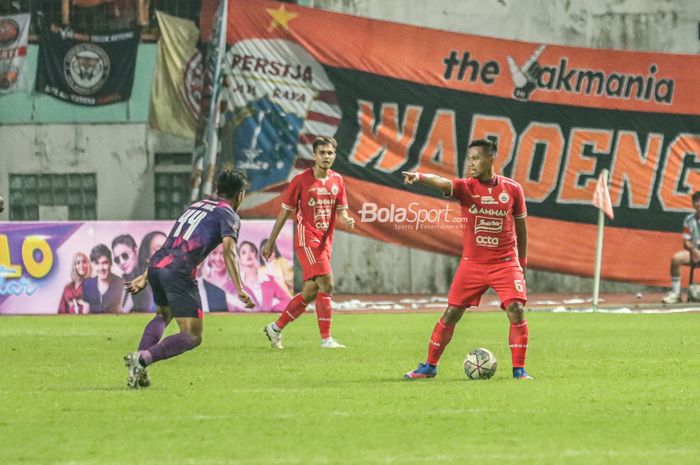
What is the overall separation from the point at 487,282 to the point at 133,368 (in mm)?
2889

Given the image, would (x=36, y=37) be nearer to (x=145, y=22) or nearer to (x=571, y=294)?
(x=145, y=22)

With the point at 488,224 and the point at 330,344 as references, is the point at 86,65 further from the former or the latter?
the point at 488,224

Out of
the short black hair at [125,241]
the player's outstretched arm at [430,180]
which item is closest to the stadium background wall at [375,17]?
the short black hair at [125,241]

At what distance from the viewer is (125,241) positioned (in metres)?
22.9

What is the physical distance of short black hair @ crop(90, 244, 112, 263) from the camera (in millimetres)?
22828

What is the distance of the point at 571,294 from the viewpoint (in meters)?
28.9

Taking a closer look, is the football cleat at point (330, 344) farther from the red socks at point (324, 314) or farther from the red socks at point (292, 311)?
the red socks at point (292, 311)

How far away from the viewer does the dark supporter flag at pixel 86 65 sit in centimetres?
2891

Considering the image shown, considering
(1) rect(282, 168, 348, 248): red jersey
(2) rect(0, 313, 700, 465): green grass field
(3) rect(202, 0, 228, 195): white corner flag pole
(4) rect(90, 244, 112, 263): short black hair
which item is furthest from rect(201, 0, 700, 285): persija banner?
(1) rect(282, 168, 348, 248): red jersey

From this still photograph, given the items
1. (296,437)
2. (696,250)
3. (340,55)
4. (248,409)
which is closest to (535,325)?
(696,250)

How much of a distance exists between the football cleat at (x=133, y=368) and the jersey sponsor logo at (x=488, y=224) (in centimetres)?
292

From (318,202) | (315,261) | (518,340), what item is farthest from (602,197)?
(518,340)

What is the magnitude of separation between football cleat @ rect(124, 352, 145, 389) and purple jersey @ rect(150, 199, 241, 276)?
72 centimetres

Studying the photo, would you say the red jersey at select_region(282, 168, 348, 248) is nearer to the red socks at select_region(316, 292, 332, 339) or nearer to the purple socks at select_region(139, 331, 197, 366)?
the red socks at select_region(316, 292, 332, 339)
